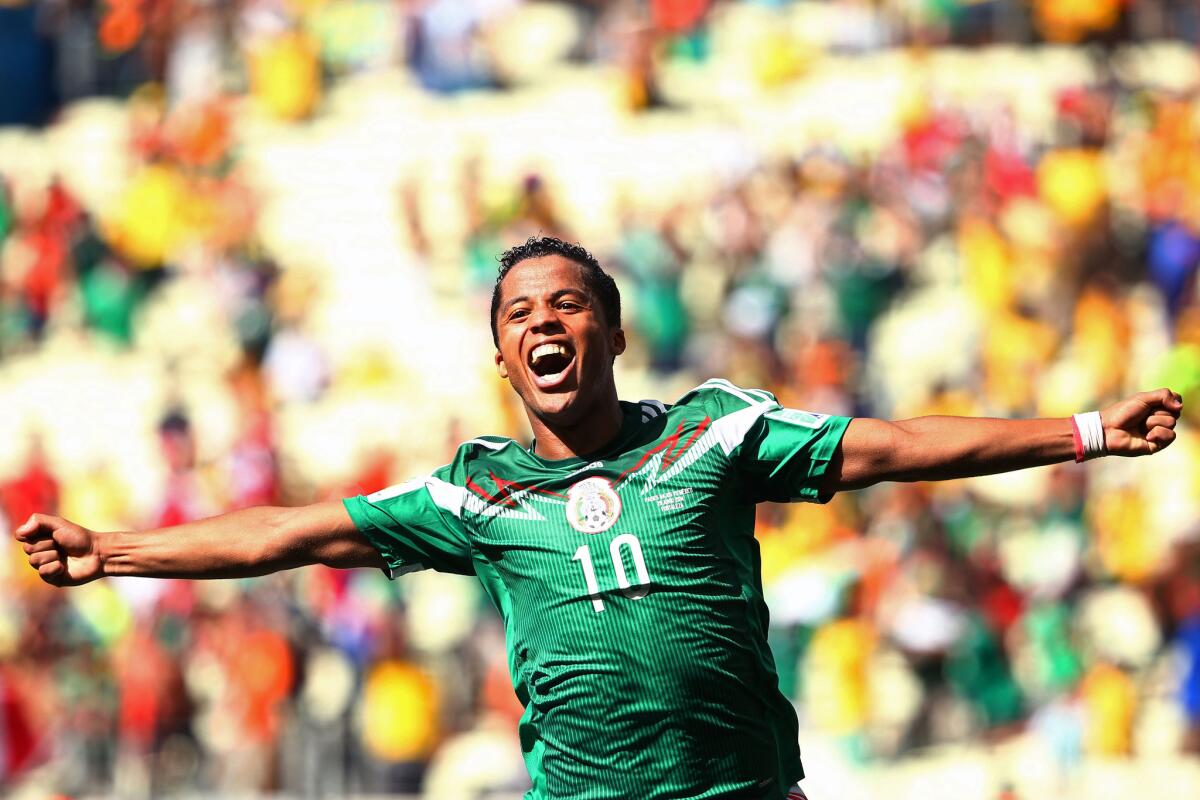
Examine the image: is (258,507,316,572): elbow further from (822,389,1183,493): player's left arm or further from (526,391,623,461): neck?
(822,389,1183,493): player's left arm

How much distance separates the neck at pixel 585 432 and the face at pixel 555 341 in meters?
0.02

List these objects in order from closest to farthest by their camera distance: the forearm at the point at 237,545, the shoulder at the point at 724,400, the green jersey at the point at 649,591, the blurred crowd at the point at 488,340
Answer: the green jersey at the point at 649,591, the shoulder at the point at 724,400, the forearm at the point at 237,545, the blurred crowd at the point at 488,340

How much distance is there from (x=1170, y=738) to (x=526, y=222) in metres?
5.89

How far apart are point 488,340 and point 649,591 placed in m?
9.80

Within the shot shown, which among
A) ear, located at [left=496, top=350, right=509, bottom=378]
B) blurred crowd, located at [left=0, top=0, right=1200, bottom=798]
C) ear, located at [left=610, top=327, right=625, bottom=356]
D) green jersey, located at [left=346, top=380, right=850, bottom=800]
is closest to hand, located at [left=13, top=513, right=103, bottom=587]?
green jersey, located at [left=346, top=380, right=850, bottom=800]

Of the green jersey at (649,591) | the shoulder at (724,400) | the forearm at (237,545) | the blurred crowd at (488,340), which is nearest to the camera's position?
the green jersey at (649,591)

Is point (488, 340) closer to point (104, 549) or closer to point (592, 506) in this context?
point (104, 549)

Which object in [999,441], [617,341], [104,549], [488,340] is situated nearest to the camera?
[999,441]

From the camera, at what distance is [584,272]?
449cm

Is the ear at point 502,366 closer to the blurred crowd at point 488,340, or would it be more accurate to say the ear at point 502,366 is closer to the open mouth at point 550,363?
the open mouth at point 550,363

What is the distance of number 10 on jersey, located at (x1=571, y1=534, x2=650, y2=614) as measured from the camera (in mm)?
4148

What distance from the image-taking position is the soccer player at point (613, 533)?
163 inches

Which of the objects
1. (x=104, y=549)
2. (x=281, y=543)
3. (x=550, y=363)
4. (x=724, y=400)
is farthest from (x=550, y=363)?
(x=104, y=549)

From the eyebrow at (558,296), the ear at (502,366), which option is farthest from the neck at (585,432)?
the eyebrow at (558,296)
